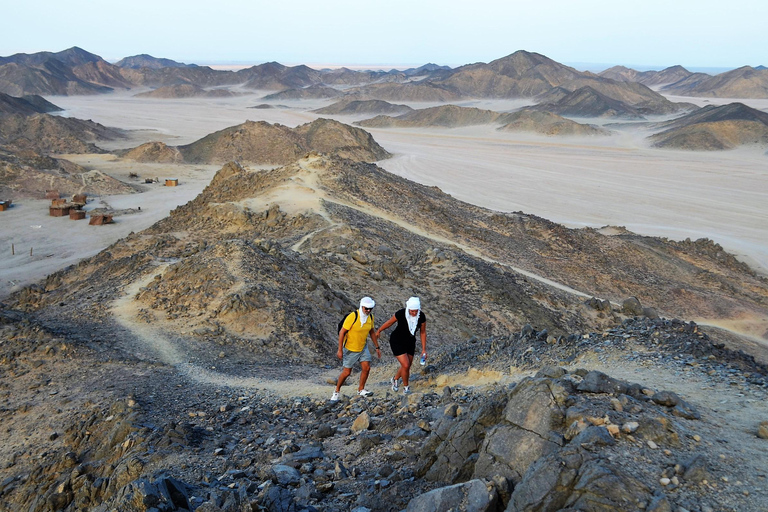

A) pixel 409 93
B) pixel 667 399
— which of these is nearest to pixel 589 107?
pixel 409 93

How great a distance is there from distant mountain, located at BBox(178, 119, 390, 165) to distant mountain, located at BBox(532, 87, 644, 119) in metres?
54.5

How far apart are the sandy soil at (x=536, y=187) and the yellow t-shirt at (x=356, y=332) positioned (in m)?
15.7

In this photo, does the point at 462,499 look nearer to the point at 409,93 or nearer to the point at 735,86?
the point at 409,93

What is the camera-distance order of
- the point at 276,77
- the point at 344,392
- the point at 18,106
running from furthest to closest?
the point at 276,77 → the point at 18,106 → the point at 344,392

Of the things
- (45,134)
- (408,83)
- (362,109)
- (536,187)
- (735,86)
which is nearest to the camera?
(536,187)

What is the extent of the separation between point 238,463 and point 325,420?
1.22 metres

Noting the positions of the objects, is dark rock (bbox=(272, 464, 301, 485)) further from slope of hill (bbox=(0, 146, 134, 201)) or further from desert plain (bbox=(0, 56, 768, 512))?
slope of hill (bbox=(0, 146, 134, 201))

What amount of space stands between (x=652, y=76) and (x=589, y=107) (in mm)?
92462

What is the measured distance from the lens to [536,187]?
39.1 metres

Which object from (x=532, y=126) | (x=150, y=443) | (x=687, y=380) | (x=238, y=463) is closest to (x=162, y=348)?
(x=150, y=443)

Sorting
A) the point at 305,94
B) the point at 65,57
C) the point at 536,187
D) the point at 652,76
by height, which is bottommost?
the point at 536,187

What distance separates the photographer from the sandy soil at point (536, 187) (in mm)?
24422

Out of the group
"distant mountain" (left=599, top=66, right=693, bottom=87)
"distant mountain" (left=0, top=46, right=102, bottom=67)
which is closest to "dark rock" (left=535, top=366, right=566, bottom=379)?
"distant mountain" (left=0, top=46, right=102, bottom=67)

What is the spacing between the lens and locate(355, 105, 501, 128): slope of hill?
81312 mm
